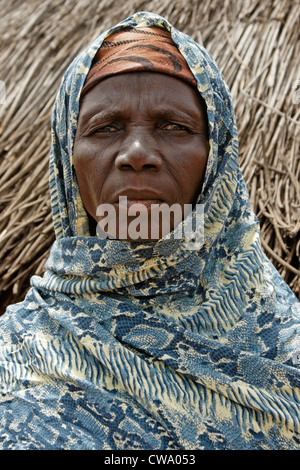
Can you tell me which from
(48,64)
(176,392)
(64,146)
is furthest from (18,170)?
(176,392)

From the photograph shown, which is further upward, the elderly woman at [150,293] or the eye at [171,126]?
the eye at [171,126]

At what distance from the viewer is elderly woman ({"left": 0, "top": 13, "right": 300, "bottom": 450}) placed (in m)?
1.33

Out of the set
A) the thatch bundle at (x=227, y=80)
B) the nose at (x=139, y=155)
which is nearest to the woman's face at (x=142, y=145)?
the nose at (x=139, y=155)

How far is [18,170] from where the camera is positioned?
274 cm

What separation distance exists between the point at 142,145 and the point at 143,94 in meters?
0.13

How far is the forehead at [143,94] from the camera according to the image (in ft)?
4.60

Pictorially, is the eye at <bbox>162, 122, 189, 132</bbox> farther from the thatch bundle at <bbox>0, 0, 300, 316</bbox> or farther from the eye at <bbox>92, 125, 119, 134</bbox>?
the thatch bundle at <bbox>0, 0, 300, 316</bbox>

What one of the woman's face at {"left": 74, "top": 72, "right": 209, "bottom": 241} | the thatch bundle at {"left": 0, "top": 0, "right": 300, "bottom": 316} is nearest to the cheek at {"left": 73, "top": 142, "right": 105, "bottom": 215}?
the woman's face at {"left": 74, "top": 72, "right": 209, "bottom": 241}

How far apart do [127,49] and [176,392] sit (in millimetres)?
783

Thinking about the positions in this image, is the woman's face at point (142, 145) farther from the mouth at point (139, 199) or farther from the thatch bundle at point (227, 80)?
the thatch bundle at point (227, 80)

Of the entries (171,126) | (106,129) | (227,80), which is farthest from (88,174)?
(227,80)

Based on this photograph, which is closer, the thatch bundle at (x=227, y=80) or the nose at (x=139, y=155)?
the nose at (x=139, y=155)

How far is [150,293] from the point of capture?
1.43 meters

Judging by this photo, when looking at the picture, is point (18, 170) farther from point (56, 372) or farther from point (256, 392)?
point (256, 392)
